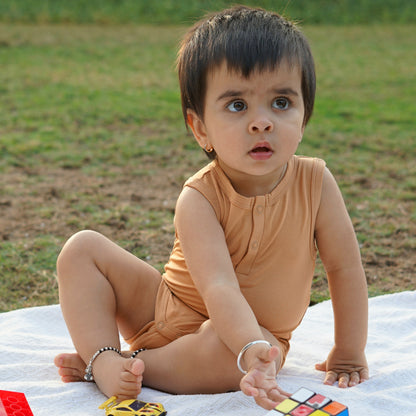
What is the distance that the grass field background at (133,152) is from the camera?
312cm

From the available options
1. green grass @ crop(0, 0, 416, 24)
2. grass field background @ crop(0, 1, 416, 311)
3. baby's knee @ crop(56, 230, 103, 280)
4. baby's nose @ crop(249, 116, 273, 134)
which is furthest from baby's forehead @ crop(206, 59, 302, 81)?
green grass @ crop(0, 0, 416, 24)

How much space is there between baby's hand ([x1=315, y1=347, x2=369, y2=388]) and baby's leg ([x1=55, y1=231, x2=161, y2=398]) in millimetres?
557

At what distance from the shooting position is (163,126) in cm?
546

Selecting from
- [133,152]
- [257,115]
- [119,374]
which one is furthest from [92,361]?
[133,152]

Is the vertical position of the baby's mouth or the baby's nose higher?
the baby's nose

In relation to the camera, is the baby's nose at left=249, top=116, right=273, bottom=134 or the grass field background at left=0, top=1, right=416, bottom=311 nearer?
the baby's nose at left=249, top=116, right=273, bottom=134

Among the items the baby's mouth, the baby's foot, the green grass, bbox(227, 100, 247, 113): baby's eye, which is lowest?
the baby's foot

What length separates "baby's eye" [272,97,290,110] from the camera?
1.73m

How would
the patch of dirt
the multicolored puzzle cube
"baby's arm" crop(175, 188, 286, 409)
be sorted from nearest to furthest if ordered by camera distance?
the multicolored puzzle cube < "baby's arm" crop(175, 188, 286, 409) < the patch of dirt

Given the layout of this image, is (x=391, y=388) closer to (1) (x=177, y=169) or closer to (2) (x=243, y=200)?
(2) (x=243, y=200)

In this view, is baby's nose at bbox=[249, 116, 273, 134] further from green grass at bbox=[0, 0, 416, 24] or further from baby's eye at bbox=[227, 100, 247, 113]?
green grass at bbox=[0, 0, 416, 24]

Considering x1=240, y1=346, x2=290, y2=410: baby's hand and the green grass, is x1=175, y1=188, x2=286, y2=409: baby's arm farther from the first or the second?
→ the green grass

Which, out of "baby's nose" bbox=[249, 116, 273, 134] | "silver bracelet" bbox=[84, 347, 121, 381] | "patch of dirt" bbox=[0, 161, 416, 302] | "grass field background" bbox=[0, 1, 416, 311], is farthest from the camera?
"grass field background" bbox=[0, 1, 416, 311]

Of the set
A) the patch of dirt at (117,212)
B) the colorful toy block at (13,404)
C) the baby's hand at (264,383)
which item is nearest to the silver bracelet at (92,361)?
the colorful toy block at (13,404)
